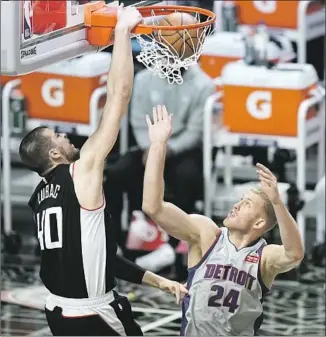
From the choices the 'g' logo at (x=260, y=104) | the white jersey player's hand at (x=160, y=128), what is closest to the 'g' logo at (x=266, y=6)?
the 'g' logo at (x=260, y=104)

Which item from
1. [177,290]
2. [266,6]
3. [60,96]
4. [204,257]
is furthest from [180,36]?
[266,6]

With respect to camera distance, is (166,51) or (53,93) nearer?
(166,51)

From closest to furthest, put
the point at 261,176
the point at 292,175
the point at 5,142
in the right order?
the point at 261,176 → the point at 5,142 → the point at 292,175

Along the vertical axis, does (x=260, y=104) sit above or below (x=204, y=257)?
above

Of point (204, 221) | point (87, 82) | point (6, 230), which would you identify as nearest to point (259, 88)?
point (87, 82)

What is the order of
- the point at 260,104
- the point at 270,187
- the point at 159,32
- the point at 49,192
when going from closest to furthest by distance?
1. the point at 270,187
2. the point at 49,192
3. the point at 159,32
4. the point at 260,104

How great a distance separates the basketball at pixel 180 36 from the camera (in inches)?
308

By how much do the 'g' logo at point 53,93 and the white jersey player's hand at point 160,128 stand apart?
3866mm

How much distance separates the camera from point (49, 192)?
720 centimetres

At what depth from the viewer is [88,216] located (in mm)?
7129

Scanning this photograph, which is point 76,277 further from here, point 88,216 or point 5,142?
point 5,142

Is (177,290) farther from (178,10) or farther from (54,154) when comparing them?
(178,10)

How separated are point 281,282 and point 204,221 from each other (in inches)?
128

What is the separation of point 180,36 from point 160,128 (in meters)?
0.73
